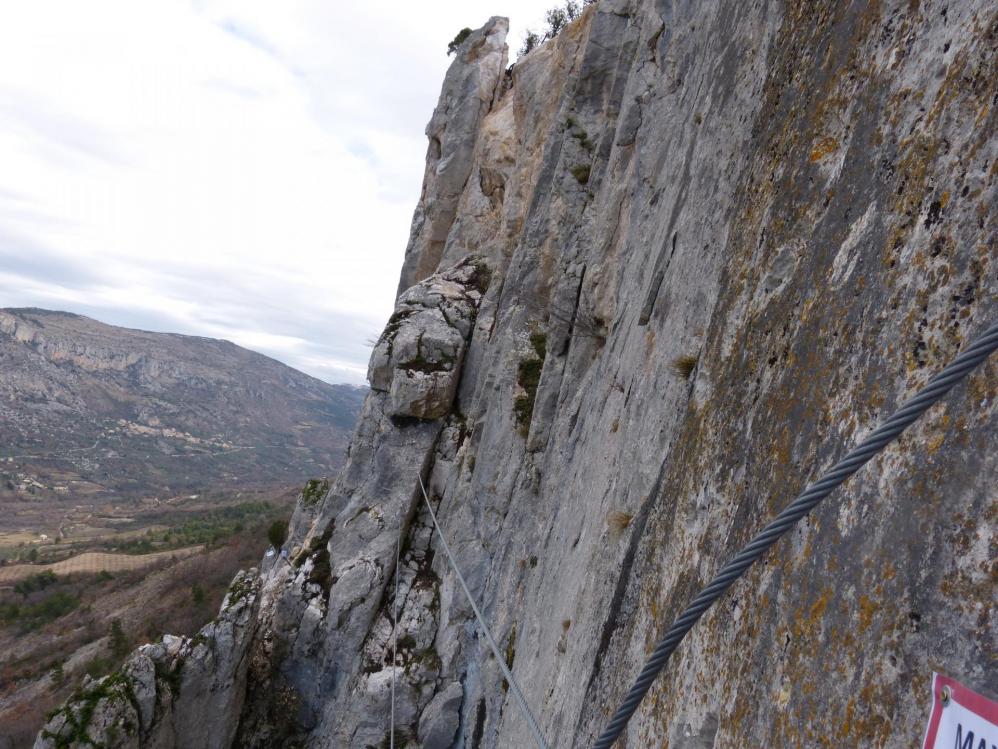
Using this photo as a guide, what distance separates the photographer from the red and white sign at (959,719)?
1.42m

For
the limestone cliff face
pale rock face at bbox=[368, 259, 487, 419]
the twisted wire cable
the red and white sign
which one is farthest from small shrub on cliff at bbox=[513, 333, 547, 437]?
the red and white sign

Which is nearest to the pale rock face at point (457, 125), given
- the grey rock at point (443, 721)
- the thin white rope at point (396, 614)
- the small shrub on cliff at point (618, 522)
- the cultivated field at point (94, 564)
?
the thin white rope at point (396, 614)

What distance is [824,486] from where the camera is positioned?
2.02 meters

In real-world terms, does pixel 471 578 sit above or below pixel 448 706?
above

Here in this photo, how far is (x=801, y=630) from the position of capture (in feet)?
7.40

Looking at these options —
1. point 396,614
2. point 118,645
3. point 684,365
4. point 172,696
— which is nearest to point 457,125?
point 396,614

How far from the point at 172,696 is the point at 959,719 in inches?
647

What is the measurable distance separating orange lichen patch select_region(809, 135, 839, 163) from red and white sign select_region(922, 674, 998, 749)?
2.68 meters

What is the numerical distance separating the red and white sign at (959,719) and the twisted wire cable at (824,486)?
2.08 feet

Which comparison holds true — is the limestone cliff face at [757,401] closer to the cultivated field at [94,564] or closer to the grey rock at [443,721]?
the grey rock at [443,721]

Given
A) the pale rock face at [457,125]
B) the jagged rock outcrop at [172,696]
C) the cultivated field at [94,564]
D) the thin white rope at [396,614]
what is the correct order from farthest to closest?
the cultivated field at [94,564]
the pale rock face at [457,125]
the thin white rope at [396,614]
the jagged rock outcrop at [172,696]

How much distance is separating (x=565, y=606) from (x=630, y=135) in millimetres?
8571

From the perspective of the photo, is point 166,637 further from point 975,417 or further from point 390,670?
point 975,417

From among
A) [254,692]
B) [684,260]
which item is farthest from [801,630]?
[254,692]
